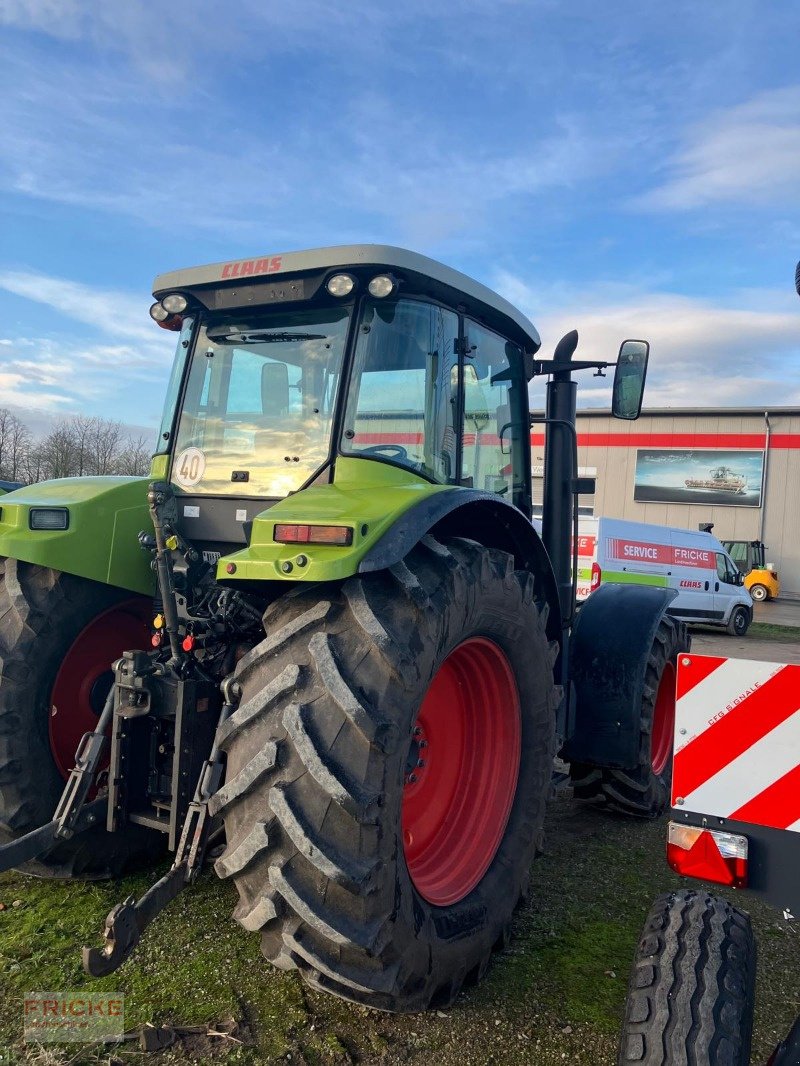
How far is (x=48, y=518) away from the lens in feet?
10.9

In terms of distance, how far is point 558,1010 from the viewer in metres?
2.87

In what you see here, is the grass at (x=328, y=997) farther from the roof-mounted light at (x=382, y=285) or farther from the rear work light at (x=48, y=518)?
the roof-mounted light at (x=382, y=285)

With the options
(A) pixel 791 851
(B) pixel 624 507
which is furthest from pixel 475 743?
(B) pixel 624 507

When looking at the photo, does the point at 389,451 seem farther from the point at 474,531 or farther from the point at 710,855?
the point at 710,855

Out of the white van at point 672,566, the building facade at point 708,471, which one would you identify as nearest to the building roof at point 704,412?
the building facade at point 708,471

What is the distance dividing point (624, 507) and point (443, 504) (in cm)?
3124

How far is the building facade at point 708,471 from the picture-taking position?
3072 centimetres

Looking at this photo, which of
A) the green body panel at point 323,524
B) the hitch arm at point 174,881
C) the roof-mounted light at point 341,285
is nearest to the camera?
the hitch arm at point 174,881

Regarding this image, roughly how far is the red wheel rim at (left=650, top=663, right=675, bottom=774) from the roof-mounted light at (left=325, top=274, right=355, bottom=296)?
10.9 ft

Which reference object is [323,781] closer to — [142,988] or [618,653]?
[142,988]

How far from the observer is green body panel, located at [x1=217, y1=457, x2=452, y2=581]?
2404 millimetres

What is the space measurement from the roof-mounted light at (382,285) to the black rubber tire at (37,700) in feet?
5.56

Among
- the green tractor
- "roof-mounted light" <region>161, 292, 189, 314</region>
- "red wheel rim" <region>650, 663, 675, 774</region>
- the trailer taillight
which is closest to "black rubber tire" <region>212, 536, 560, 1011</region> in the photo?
the green tractor

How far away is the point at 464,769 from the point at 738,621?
16038mm
